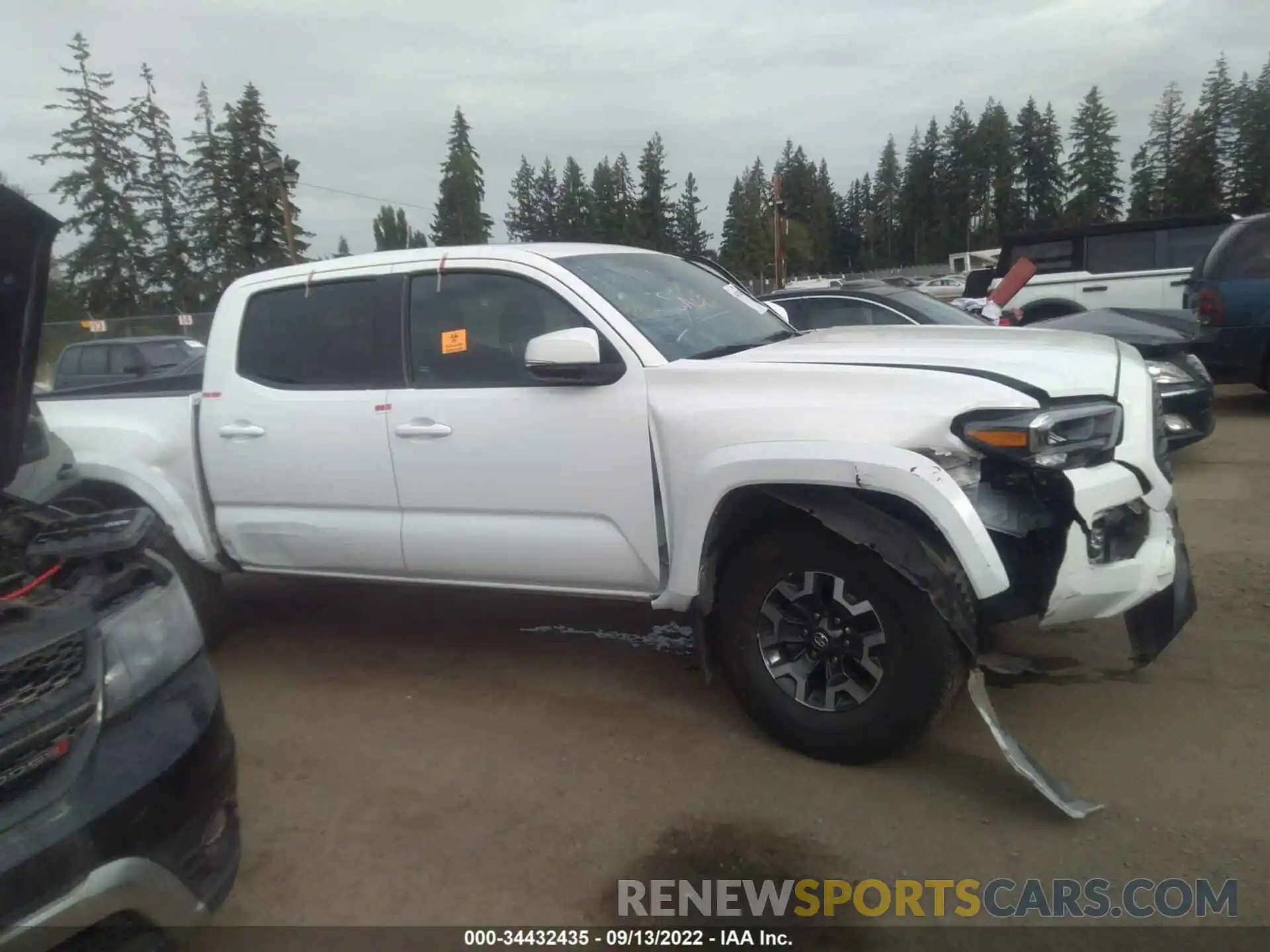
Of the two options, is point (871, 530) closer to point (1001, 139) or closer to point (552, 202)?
point (552, 202)

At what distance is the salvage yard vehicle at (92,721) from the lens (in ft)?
6.08

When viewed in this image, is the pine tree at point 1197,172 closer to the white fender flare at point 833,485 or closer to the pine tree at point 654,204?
the pine tree at point 654,204

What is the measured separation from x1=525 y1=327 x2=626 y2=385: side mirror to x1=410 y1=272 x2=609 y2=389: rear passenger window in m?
0.25

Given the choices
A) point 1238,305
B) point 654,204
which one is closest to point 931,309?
point 1238,305

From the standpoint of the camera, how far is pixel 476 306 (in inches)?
157

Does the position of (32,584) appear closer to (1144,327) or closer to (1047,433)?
(1047,433)

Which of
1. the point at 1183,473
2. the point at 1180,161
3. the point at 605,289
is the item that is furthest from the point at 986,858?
the point at 1180,161

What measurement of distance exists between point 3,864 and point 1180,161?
76.9 m

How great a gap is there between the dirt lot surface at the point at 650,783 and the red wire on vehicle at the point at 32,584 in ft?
3.81

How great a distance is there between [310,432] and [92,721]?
7.51 feet

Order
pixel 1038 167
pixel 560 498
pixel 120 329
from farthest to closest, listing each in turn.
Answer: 1. pixel 1038 167
2. pixel 120 329
3. pixel 560 498

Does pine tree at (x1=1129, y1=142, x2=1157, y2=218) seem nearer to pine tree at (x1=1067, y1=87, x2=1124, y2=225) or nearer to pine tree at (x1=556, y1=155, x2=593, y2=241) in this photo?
pine tree at (x1=1067, y1=87, x2=1124, y2=225)

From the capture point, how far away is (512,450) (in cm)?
373

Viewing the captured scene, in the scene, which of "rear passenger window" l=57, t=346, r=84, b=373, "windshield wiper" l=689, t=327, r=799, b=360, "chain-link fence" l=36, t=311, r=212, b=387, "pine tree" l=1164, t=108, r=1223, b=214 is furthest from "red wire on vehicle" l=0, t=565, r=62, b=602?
"pine tree" l=1164, t=108, r=1223, b=214
